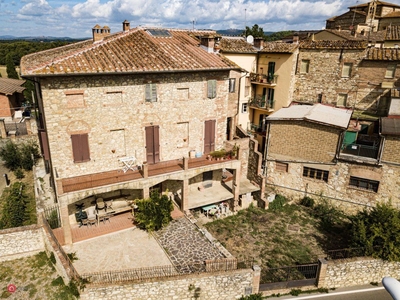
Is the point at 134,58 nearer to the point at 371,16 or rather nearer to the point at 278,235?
the point at 278,235

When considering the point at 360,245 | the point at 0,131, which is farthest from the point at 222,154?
the point at 0,131

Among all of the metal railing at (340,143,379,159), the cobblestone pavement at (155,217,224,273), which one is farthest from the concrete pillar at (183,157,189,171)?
the metal railing at (340,143,379,159)

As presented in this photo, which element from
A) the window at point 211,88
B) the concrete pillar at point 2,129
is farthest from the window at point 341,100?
the concrete pillar at point 2,129

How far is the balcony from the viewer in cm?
2993

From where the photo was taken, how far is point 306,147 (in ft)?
74.8

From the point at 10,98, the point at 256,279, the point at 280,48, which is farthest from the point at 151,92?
the point at 10,98

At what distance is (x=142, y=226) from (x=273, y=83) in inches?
772

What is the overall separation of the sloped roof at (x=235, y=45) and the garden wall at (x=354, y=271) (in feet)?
59.8

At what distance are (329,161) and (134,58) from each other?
50.1 ft

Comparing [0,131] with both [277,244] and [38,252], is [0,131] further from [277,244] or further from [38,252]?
[277,244]

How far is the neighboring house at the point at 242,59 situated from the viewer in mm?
26156

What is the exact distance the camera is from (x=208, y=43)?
21.2 metres

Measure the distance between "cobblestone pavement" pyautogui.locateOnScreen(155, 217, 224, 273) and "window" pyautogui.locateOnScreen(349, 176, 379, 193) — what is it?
12140 millimetres

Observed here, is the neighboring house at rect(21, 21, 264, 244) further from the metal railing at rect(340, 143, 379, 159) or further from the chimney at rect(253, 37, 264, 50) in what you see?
the chimney at rect(253, 37, 264, 50)
